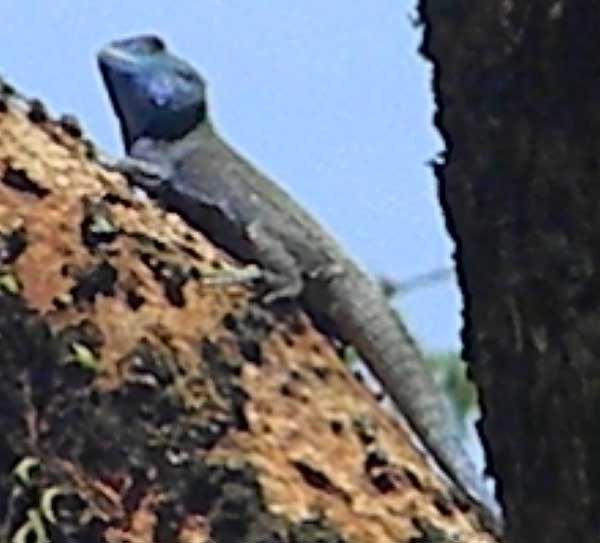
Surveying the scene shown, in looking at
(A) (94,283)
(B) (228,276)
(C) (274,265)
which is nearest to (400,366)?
(C) (274,265)

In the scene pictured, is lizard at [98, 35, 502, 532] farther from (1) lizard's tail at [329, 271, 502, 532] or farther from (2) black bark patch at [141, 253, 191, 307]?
(2) black bark patch at [141, 253, 191, 307]

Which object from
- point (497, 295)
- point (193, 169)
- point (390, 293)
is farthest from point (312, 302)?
point (497, 295)

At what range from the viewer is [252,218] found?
4.06m

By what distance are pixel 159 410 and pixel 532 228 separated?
3.87ft

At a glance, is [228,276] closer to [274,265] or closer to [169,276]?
[169,276]

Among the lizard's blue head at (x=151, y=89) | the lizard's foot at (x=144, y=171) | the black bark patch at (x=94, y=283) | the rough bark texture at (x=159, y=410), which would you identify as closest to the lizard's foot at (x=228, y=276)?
the rough bark texture at (x=159, y=410)

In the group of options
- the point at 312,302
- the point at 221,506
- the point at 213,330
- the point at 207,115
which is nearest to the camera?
the point at 221,506

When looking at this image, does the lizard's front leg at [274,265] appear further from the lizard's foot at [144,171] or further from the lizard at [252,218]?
the lizard's foot at [144,171]

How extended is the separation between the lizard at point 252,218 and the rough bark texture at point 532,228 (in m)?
1.59

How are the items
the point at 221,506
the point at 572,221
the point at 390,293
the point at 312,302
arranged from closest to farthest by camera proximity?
the point at 572,221 < the point at 221,506 < the point at 312,302 < the point at 390,293

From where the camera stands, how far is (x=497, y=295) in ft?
5.10

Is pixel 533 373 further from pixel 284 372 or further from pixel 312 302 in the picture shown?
pixel 312 302

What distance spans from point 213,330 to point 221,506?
26 cm

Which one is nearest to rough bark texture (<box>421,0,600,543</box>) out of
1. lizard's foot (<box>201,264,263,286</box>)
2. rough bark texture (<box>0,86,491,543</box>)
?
rough bark texture (<box>0,86,491,543</box>)
